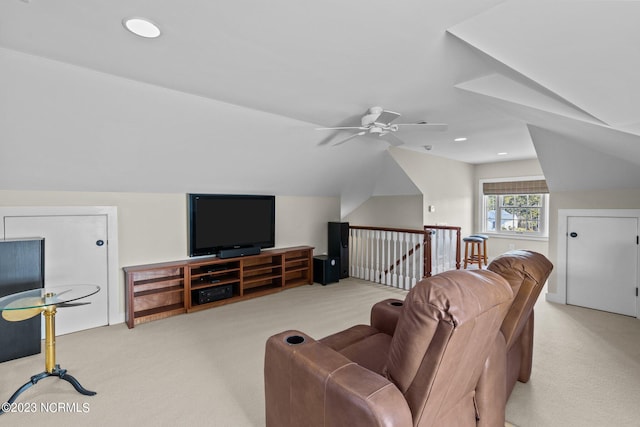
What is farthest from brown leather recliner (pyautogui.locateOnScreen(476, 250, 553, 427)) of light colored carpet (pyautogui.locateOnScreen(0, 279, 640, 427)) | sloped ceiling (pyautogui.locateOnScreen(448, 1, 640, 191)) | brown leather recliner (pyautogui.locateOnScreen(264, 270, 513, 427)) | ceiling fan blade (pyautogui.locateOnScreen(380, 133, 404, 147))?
ceiling fan blade (pyautogui.locateOnScreen(380, 133, 404, 147))

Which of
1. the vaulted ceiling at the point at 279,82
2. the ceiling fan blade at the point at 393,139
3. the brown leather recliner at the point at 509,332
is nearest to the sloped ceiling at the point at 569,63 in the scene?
the vaulted ceiling at the point at 279,82

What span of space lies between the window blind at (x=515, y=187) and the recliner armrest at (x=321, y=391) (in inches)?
273

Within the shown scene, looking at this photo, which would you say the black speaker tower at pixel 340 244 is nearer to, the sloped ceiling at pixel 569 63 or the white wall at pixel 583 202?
the white wall at pixel 583 202

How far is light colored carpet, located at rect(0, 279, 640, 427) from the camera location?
1.99 metres

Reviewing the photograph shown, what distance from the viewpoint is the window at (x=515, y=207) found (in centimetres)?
665

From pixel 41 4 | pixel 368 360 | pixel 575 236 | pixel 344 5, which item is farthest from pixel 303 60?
pixel 575 236

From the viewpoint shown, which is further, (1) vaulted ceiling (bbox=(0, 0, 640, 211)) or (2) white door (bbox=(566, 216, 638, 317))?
(2) white door (bbox=(566, 216, 638, 317))

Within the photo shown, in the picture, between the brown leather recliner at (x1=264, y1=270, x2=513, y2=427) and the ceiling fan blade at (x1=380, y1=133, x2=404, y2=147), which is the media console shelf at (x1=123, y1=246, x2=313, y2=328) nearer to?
the ceiling fan blade at (x1=380, y1=133, x2=404, y2=147)

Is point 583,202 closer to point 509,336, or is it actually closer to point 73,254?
point 509,336

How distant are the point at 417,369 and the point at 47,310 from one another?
7.80ft

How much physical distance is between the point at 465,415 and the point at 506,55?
208 centimetres

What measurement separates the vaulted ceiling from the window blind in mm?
2672

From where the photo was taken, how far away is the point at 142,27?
Answer: 1806mm

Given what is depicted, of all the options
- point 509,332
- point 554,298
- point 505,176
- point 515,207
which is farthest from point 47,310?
point 515,207
